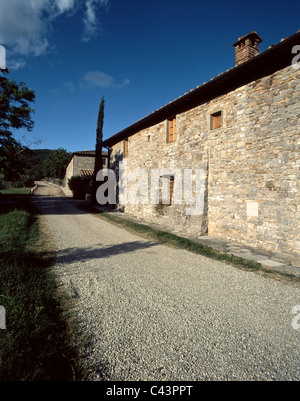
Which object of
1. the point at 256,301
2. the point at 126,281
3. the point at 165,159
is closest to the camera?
the point at 256,301

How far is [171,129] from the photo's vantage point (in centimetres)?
1047

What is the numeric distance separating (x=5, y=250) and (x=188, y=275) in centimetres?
418

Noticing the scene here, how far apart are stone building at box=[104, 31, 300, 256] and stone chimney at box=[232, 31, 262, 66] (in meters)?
0.02

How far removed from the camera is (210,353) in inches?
88.7

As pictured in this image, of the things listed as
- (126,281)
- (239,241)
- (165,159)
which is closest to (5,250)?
(126,281)

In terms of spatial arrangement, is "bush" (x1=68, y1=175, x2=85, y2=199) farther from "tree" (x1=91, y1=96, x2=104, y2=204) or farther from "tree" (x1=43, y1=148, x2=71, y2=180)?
"tree" (x1=43, y1=148, x2=71, y2=180)

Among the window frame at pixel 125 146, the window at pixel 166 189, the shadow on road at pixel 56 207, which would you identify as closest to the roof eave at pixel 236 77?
the window at pixel 166 189

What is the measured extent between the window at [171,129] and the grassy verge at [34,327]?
7.84 metres

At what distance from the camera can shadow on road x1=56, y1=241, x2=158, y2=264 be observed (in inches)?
201

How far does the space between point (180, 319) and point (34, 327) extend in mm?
1725

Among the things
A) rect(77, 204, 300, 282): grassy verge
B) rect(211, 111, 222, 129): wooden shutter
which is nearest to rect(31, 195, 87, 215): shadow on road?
rect(77, 204, 300, 282): grassy verge

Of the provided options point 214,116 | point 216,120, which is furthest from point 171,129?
point 216,120

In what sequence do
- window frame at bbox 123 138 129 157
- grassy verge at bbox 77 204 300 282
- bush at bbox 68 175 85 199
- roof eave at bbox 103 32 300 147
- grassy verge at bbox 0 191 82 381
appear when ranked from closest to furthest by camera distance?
grassy verge at bbox 0 191 82 381, grassy verge at bbox 77 204 300 282, roof eave at bbox 103 32 300 147, window frame at bbox 123 138 129 157, bush at bbox 68 175 85 199
